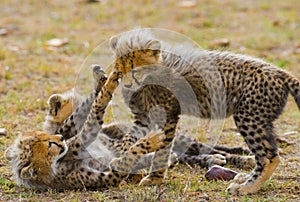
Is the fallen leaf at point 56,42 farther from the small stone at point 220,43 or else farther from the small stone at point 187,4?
the small stone at point 187,4

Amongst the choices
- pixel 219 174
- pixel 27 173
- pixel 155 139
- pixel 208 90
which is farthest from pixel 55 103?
pixel 219 174

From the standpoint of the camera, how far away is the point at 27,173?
17.0ft

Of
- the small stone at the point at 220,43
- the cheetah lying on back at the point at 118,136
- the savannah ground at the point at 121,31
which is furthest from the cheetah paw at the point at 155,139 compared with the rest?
the small stone at the point at 220,43

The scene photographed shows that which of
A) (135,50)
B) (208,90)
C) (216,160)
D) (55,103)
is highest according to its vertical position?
(135,50)

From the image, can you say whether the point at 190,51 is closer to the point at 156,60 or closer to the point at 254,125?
the point at 156,60

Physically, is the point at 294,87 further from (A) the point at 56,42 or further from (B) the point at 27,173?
(A) the point at 56,42

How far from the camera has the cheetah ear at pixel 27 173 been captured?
5172mm

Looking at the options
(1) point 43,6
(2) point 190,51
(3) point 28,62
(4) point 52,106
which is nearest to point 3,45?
(3) point 28,62

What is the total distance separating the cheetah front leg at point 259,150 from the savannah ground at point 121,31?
84mm

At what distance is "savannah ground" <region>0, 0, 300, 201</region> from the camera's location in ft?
16.9

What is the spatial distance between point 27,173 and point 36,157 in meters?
0.16

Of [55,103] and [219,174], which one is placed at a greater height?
[55,103]

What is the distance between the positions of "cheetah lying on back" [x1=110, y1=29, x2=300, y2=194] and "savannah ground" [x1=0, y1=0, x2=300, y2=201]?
12.2 inches

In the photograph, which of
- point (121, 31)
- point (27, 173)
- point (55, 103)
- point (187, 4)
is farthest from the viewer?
point (187, 4)
